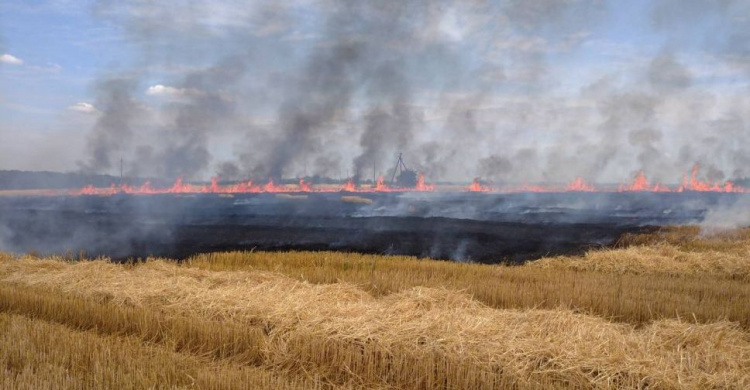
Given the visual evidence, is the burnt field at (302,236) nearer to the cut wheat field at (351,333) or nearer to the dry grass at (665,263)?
the dry grass at (665,263)

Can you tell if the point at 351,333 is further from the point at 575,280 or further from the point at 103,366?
the point at 575,280

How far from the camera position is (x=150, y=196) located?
46.6 m

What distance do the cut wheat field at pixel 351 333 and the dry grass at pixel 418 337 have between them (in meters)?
0.02

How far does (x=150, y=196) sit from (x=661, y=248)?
41679 mm

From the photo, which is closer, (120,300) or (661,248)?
(120,300)

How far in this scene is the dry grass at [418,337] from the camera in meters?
4.90

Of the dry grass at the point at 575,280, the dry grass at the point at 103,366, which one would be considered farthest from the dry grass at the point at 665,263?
the dry grass at the point at 103,366

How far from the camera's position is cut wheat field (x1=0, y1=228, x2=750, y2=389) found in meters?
4.79

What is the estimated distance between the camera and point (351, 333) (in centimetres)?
576

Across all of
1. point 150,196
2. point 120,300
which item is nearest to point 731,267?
point 120,300

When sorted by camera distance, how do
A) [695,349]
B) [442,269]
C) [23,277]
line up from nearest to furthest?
[695,349], [23,277], [442,269]

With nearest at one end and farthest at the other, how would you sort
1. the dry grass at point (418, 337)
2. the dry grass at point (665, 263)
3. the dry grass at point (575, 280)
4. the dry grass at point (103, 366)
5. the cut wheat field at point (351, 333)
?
the dry grass at point (103, 366) < the cut wheat field at point (351, 333) < the dry grass at point (418, 337) < the dry grass at point (575, 280) < the dry grass at point (665, 263)

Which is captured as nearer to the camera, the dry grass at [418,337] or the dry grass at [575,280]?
the dry grass at [418,337]

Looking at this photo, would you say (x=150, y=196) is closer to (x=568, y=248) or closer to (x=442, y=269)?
(x=568, y=248)
